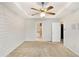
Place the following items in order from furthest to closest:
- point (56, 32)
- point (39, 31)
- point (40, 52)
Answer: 1. point (39, 31)
2. point (56, 32)
3. point (40, 52)

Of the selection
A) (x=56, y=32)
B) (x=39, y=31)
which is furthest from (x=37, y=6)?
(x=39, y=31)

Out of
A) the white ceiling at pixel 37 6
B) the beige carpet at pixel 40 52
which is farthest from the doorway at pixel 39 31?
the white ceiling at pixel 37 6

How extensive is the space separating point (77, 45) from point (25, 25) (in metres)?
4.48

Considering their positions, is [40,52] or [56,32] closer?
[40,52]

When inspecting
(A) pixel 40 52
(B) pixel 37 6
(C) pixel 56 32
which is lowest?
(A) pixel 40 52

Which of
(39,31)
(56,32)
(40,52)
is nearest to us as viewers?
(40,52)

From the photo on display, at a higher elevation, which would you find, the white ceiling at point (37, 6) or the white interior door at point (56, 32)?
the white ceiling at point (37, 6)

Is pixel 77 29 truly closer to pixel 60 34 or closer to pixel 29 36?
pixel 60 34

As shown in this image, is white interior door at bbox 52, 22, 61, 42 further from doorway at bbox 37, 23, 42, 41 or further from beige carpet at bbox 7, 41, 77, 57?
beige carpet at bbox 7, 41, 77, 57

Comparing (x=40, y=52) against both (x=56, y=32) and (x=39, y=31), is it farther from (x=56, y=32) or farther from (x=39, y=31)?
(x=39, y=31)

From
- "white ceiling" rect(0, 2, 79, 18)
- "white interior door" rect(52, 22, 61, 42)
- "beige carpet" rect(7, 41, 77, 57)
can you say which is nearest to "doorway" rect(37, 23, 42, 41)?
"white interior door" rect(52, 22, 61, 42)

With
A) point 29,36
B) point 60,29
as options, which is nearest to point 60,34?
point 60,29

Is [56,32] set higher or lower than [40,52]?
higher

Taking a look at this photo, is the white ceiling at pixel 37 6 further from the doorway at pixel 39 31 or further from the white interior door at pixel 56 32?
the doorway at pixel 39 31
